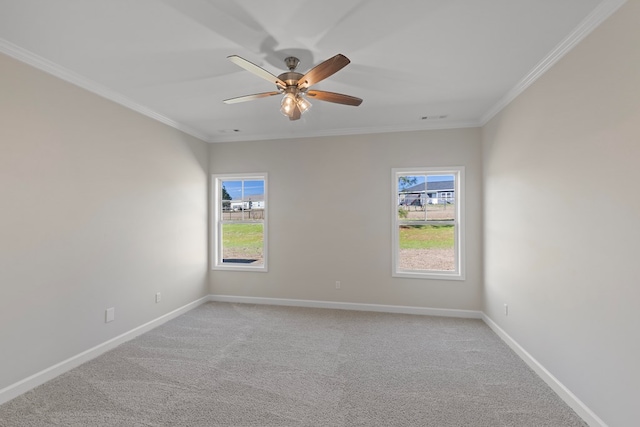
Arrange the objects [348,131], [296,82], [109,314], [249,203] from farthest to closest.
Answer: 1. [249,203]
2. [348,131]
3. [109,314]
4. [296,82]

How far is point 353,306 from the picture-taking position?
13.8 ft

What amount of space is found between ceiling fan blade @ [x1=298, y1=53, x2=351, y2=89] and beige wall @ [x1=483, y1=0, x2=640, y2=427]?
1.64m

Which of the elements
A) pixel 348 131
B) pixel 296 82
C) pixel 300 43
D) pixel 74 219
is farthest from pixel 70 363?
pixel 348 131

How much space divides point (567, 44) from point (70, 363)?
16.0ft

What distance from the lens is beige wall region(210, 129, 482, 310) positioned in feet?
12.9

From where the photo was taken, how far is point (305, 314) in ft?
13.1

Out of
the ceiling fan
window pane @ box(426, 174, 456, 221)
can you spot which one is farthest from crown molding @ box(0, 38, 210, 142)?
window pane @ box(426, 174, 456, 221)

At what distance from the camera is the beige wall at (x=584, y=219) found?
1.59m

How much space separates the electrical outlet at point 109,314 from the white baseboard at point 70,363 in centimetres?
22

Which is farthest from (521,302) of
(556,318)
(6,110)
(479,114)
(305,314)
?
(6,110)

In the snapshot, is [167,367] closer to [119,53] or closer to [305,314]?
[305,314]

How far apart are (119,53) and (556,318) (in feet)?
13.4

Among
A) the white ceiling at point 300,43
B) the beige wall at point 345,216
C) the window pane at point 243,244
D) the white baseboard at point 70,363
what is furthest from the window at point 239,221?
the white ceiling at point 300,43

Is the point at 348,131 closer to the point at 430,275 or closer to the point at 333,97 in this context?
the point at 333,97
